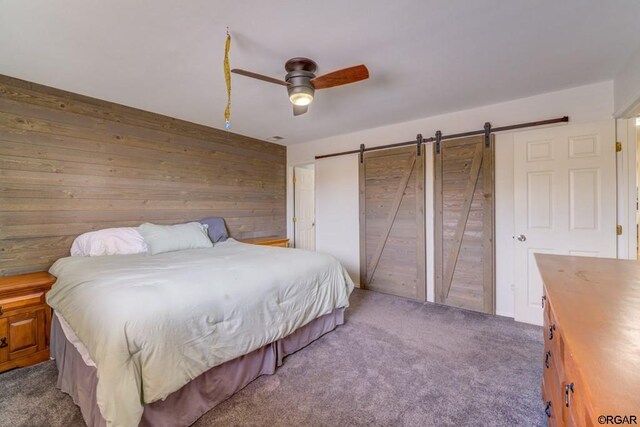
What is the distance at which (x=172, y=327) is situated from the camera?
1.47 m

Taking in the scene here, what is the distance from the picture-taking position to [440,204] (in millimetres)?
3500

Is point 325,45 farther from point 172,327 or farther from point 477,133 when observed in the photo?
point 477,133

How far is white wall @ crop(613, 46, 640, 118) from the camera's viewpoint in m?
2.11

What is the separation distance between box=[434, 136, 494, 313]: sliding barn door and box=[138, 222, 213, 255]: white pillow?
9.51 ft

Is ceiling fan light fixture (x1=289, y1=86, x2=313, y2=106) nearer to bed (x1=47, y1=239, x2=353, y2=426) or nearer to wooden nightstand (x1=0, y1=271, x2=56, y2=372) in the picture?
bed (x1=47, y1=239, x2=353, y2=426)

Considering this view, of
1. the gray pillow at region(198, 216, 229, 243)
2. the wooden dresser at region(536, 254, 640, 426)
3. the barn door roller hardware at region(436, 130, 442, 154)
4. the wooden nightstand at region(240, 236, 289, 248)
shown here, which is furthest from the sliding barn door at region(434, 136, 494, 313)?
the gray pillow at region(198, 216, 229, 243)

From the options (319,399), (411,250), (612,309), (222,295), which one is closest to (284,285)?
(222,295)

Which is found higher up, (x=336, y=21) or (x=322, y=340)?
(x=336, y=21)

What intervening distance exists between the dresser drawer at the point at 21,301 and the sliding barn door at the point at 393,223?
11.5ft

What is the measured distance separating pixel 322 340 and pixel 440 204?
2175 mm

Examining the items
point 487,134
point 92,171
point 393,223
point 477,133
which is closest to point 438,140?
point 477,133

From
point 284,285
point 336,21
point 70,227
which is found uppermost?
point 336,21

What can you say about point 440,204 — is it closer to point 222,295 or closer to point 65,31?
point 222,295

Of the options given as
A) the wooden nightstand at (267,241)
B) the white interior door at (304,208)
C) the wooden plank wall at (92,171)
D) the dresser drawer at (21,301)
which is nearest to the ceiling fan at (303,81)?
the wooden plank wall at (92,171)
